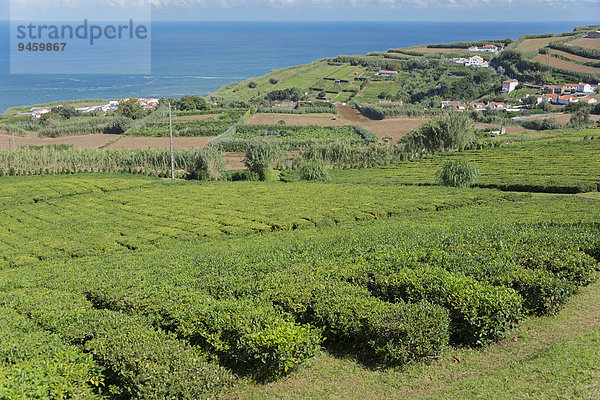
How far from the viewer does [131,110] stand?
108250mm

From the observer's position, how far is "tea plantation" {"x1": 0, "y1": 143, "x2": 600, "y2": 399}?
9.19 meters

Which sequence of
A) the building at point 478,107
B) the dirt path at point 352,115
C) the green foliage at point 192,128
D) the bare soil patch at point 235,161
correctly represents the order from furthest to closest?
the building at point 478,107 < the dirt path at point 352,115 < the green foliage at point 192,128 < the bare soil patch at point 235,161

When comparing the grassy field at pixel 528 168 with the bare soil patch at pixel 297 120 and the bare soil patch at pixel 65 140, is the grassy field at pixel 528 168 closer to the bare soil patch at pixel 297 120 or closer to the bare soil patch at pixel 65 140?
the bare soil patch at pixel 297 120

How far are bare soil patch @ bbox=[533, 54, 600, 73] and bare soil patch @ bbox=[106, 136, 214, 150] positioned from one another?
121018mm

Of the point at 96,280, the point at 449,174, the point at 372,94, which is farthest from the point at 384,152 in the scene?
the point at 372,94

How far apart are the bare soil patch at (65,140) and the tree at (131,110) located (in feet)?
58.6

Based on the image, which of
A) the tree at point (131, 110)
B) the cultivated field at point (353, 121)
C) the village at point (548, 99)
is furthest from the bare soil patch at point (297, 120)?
the village at point (548, 99)

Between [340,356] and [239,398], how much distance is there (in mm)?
2429

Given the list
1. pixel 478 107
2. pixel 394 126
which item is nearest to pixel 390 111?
pixel 394 126

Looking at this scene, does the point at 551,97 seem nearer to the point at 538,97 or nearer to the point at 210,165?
the point at 538,97

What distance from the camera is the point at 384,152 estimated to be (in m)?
63.4

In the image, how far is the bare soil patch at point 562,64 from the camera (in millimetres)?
144775

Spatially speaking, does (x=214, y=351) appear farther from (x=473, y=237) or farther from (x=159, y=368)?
(x=473, y=237)

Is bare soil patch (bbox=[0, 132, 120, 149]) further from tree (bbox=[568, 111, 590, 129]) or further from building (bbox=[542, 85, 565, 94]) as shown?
building (bbox=[542, 85, 565, 94])
